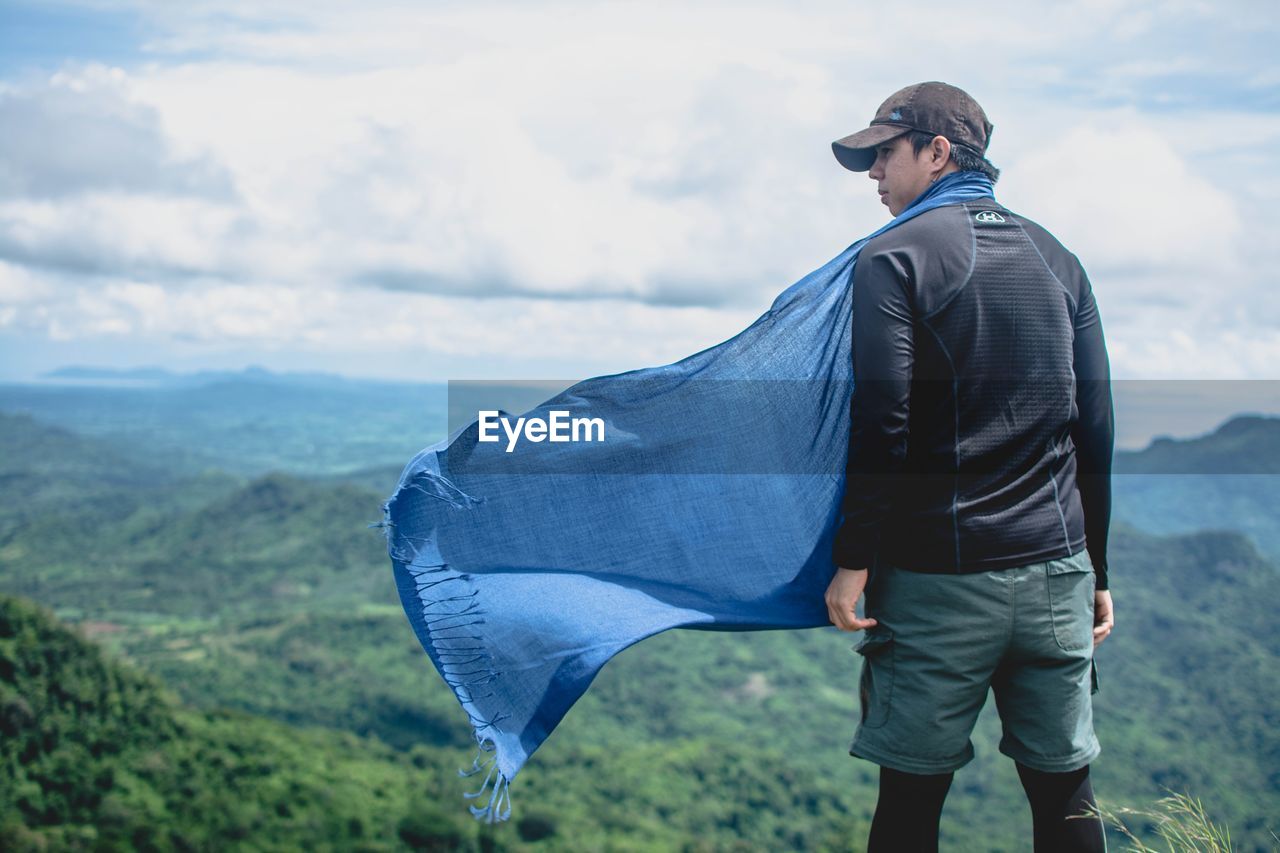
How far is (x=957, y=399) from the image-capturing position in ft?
7.84

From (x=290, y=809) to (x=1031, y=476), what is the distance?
5016 centimetres

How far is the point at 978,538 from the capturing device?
93.0 inches

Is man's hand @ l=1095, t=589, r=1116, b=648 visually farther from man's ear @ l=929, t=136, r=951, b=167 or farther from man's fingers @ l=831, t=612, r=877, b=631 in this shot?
man's ear @ l=929, t=136, r=951, b=167

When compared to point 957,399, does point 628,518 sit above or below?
below

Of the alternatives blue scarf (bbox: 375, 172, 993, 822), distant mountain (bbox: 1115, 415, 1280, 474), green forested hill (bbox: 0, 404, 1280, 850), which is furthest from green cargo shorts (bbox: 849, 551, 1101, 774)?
distant mountain (bbox: 1115, 415, 1280, 474)

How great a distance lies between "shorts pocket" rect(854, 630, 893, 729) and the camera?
97.3 inches

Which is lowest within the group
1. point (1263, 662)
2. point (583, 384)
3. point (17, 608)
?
point (1263, 662)

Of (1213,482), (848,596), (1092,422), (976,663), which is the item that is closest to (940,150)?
(1092,422)

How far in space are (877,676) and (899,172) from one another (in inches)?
49.8

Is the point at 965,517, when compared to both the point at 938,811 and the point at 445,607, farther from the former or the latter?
the point at 445,607

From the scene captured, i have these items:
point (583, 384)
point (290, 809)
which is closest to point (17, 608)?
point (290, 809)

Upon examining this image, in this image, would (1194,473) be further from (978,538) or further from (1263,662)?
(978,538)

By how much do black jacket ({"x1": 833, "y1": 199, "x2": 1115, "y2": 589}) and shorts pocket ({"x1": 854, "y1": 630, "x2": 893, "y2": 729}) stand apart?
20 centimetres

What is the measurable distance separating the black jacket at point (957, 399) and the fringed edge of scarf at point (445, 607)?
1119 mm
